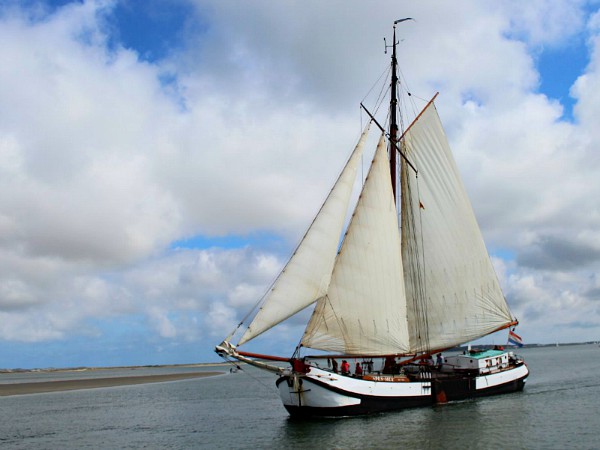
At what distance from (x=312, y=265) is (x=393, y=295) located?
27.9ft

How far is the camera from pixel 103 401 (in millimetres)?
67812

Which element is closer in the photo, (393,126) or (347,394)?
(347,394)

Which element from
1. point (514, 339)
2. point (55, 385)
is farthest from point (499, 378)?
point (55, 385)

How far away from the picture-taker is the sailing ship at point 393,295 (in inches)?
1495

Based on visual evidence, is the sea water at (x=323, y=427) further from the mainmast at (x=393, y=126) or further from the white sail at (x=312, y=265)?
the mainmast at (x=393, y=126)

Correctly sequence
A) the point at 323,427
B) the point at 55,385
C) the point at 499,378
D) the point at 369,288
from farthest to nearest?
the point at 55,385
the point at 499,378
the point at 369,288
the point at 323,427

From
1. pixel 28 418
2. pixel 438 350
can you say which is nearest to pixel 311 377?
pixel 438 350

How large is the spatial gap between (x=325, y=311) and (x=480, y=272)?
53.6 feet

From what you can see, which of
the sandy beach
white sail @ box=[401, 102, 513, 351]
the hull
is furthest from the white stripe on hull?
the sandy beach

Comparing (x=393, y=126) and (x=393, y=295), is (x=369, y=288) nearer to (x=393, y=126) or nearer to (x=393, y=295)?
(x=393, y=295)

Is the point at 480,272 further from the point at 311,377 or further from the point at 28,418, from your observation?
the point at 28,418

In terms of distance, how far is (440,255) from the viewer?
48.9 meters

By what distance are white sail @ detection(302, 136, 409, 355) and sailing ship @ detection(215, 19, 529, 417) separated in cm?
7

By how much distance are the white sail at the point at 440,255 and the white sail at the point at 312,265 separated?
32.7ft
